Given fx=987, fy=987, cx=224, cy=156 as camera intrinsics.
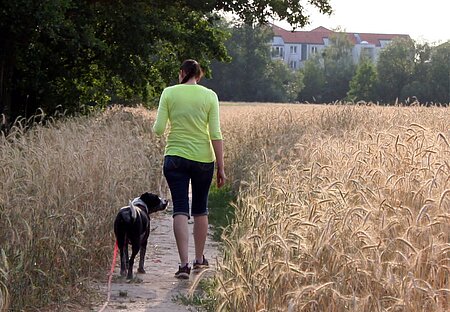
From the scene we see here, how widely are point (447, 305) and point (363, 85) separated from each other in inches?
4063

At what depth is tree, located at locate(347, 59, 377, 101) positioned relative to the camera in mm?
102000

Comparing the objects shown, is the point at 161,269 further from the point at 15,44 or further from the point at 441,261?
the point at 15,44

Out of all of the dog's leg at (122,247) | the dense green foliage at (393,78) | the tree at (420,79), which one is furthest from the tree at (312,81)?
the dog's leg at (122,247)

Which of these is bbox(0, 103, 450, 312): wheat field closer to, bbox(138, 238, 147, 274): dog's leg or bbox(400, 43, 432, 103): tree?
bbox(138, 238, 147, 274): dog's leg

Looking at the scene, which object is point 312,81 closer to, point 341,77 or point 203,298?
point 341,77

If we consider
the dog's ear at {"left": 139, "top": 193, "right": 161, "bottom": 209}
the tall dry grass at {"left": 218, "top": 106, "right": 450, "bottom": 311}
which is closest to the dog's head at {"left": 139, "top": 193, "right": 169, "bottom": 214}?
the dog's ear at {"left": 139, "top": 193, "right": 161, "bottom": 209}

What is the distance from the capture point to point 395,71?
104 meters

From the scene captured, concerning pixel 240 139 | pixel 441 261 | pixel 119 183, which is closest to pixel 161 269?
pixel 119 183

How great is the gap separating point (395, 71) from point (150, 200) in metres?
95.2

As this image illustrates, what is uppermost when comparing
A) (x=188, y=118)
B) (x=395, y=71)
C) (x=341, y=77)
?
(x=188, y=118)

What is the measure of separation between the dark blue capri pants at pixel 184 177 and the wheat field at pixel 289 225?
0.57 metres

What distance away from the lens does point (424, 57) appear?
10850 centimetres

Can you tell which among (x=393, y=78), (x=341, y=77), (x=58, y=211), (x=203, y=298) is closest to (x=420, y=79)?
(x=393, y=78)

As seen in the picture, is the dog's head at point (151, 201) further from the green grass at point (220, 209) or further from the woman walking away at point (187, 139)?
the green grass at point (220, 209)
